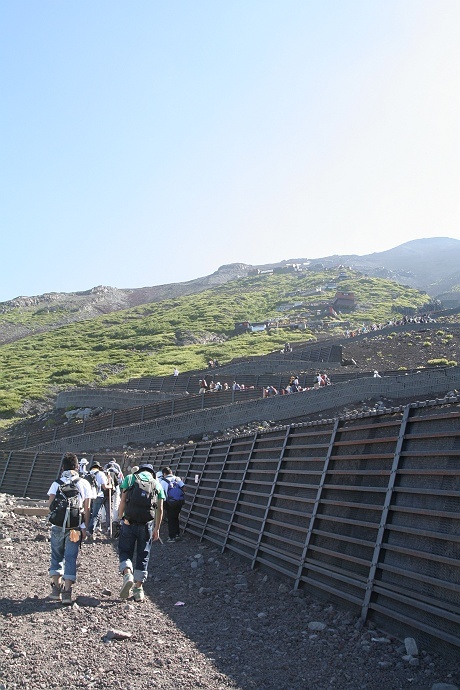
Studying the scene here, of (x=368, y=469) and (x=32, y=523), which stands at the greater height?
(x=368, y=469)

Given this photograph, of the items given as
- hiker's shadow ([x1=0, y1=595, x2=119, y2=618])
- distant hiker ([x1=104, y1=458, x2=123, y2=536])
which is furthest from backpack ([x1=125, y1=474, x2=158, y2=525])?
distant hiker ([x1=104, y1=458, x2=123, y2=536])

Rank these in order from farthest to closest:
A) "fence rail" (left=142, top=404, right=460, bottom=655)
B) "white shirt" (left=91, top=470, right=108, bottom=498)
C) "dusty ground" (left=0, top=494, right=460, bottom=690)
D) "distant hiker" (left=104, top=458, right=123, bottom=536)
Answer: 1. "distant hiker" (left=104, top=458, right=123, bottom=536)
2. "white shirt" (left=91, top=470, right=108, bottom=498)
3. "fence rail" (left=142, top=404, right=460, bottom=655)
4. "dusty ground" (left=0, top=494, right=460, bottom=690)

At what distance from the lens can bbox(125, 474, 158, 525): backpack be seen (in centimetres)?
841

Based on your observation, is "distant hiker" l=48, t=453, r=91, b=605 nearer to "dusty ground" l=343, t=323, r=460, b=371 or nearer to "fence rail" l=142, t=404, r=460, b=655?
"fence rail" l=142, t=404, r=460, b=655

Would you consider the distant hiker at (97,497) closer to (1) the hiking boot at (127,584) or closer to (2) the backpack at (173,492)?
(2) the backpack at (173,492)

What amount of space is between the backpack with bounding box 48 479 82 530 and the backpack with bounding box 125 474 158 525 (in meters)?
0.58

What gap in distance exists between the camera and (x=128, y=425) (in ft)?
115

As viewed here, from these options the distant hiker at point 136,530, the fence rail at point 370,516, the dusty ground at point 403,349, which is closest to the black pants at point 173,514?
the fence rail at point 370,516

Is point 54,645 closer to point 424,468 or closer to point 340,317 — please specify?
point 424,468

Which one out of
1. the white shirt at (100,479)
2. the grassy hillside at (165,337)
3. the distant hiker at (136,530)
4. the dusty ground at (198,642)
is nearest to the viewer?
the dusty ground at (198,642)

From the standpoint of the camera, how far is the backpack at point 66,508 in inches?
326

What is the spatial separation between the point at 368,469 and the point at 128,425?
2854 centimetres

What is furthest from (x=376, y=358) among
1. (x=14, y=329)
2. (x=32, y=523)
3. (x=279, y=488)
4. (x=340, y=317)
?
(x=14, y=329)

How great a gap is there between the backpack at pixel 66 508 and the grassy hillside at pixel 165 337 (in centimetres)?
4458
